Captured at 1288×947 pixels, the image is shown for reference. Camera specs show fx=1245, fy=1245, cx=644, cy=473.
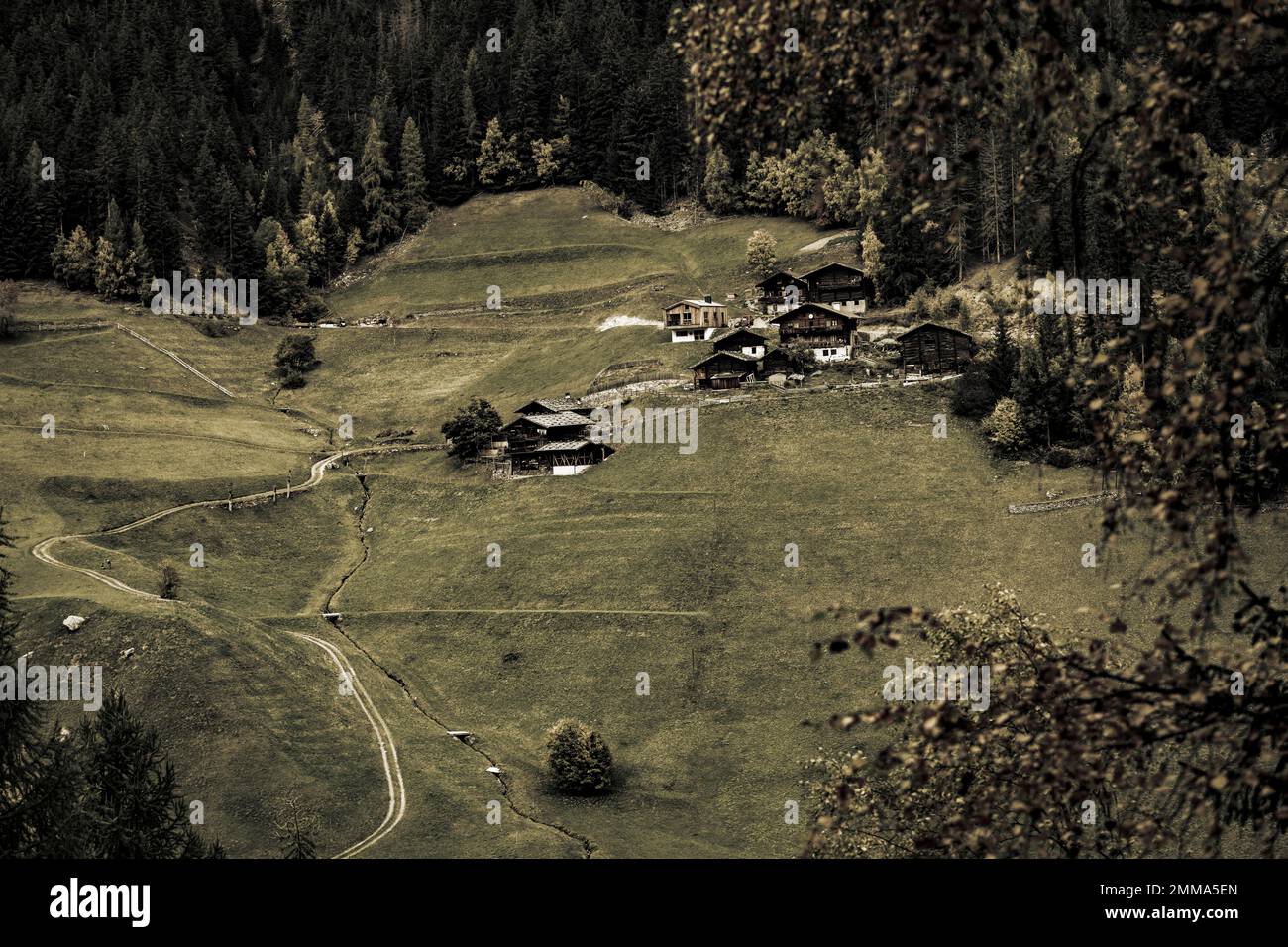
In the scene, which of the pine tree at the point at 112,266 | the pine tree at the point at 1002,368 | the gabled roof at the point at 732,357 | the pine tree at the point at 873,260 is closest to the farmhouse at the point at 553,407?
the gabled roof at the point at 732,357

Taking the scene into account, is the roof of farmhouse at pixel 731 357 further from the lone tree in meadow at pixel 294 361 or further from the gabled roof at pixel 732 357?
the lone tree in meadow at pixel 294 361

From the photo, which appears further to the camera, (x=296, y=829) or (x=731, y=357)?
(x=731, y=357)

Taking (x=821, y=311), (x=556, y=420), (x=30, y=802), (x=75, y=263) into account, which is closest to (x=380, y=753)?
(x=30, y=802)

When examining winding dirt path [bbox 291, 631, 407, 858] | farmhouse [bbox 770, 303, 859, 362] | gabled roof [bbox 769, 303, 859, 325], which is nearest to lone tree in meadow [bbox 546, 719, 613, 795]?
winding dirt path [bbox 291, 631, 407, 858]

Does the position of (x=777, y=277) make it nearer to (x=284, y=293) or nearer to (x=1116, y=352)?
(x=284, y=293)

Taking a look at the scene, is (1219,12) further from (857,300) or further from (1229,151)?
(1229,151)
